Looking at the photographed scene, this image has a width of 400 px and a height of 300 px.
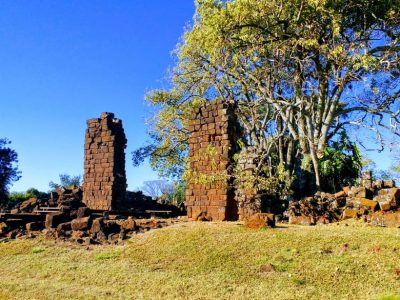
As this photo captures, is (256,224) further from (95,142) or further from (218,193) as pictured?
(95,142)

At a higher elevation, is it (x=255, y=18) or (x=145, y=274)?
(x=255, y=18)

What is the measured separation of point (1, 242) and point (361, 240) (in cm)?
920

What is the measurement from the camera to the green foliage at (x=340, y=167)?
18656mm

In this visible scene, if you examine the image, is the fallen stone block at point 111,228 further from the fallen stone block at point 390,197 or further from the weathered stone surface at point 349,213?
the fallen stone block at point 390,197

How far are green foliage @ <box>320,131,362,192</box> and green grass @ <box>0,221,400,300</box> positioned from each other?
793 centimetres

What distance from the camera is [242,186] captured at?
41.9ft

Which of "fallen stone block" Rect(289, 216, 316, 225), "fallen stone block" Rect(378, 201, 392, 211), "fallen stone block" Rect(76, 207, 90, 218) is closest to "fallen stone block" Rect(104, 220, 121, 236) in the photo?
"fallen stone block" Rect(76, 207, 90, 218)

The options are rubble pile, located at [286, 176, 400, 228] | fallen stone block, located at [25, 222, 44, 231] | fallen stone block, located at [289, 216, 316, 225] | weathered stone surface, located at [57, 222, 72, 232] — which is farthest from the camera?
fallen stone block, located at [25, 222, 44, 231]

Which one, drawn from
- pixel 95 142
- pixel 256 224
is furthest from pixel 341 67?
pixel 95 142

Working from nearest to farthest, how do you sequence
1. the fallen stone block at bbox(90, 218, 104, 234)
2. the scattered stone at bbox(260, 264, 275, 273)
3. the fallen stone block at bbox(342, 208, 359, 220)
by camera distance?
1. the scattered stone at bbox(260, 264, 275, 273)
2. the fallen stone block at bbox(342, 208, 359, 220)
3. the fallen stone block at bbox(90, 218, 104, 234)

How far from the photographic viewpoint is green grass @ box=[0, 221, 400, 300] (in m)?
6.86

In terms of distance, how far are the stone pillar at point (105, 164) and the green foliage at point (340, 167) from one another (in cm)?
839

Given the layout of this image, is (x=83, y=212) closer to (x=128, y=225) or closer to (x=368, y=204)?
(x=128, y=225)

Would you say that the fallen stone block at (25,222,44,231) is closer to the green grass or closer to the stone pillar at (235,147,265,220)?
the green grass
